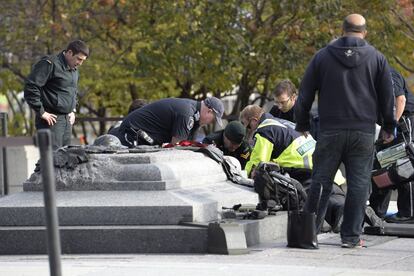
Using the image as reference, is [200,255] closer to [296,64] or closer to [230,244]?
[230,244]

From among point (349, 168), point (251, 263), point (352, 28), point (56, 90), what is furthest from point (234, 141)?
point (251, 263)

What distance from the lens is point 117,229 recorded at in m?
9.46

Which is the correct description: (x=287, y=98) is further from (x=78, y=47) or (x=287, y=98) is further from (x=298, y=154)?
(x=78, y=47)

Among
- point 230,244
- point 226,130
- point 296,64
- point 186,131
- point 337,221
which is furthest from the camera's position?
point 296,64

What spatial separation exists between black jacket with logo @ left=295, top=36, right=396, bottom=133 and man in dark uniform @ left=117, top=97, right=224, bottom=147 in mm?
2768

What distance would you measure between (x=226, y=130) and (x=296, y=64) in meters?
8.01

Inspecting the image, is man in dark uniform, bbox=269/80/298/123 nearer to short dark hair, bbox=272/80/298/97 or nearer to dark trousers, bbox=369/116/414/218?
short dark hair, bbox=272/80/298/97

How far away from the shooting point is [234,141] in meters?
13.4

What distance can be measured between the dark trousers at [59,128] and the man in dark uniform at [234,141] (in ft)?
6.10

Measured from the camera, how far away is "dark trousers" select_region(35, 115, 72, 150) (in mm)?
12156

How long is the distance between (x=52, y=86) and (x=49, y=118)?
409mm

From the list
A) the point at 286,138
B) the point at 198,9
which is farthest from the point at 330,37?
the point at 286,138

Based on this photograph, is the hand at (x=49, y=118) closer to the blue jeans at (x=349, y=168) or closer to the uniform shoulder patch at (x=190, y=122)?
the uniform shoulder patch at (x=190, y=122)

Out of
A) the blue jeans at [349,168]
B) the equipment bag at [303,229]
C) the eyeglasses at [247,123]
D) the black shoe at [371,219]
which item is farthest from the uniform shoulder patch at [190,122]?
the equipment bag at [303,229]
